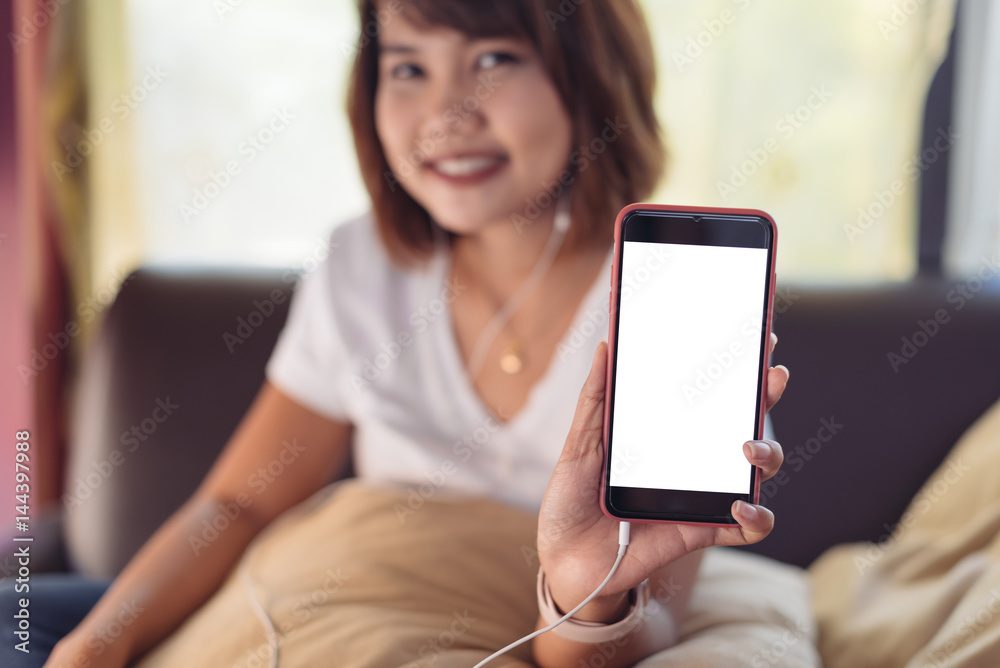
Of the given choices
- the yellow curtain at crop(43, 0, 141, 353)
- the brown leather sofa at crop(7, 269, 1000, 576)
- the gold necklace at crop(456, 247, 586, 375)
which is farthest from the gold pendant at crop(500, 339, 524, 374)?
the yellow curtain at crop(43, 0, 141, 353)

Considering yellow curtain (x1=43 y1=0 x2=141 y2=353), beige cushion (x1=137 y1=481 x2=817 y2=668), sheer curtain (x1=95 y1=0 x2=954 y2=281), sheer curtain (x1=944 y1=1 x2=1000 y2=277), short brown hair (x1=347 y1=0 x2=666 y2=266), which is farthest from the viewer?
sheer curtain (x1=95 y1=0 x2=954 y2=281)

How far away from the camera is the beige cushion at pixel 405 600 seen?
614mm

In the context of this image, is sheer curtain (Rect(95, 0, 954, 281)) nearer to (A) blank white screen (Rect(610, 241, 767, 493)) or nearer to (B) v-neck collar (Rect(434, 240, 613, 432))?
(B) v-neck collar (Rect(434, 240, 613, 432))

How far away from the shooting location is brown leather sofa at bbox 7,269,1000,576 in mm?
948

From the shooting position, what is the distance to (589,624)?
0.56m

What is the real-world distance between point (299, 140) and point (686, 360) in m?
1.51

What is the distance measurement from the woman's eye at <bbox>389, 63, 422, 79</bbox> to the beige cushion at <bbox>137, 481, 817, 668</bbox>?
466mm

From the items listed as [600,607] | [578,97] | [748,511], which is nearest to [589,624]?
[600,607]

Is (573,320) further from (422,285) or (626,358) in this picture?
(626,358)

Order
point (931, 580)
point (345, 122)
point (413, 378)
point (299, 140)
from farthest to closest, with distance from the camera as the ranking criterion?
point (299, 140) → point (345, 122) → point (413, 378) → point (931, 580)

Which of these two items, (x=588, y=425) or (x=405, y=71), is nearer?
(x=588, y=425)

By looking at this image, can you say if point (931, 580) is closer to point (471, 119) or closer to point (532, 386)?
point (532, 386)

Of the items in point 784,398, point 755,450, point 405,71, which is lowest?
point 784,398

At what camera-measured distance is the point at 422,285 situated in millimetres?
918
